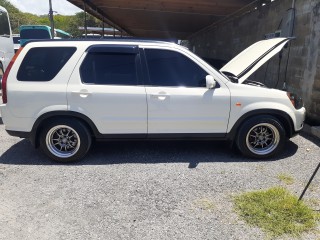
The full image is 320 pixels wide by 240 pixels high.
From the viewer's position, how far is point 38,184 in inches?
143

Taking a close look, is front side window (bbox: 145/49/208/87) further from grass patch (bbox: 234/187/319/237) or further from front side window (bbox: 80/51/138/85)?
grass patch (bbox: 234/187/319/237)

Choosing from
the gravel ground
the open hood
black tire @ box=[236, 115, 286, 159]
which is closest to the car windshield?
the gravel ground

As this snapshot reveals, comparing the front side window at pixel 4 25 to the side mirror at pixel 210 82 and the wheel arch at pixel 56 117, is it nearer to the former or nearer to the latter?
the wheel arch at pixel 56 117

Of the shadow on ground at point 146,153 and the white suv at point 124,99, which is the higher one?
the white suv at point 124,99

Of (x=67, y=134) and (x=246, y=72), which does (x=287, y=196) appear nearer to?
(x=246, y=72)

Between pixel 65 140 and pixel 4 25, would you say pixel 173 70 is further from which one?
pixel 4 25

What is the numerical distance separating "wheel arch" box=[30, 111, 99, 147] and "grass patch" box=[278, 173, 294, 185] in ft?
8.63

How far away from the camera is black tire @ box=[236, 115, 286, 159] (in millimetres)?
4355

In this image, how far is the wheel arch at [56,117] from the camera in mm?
4082

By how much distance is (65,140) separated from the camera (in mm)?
4270

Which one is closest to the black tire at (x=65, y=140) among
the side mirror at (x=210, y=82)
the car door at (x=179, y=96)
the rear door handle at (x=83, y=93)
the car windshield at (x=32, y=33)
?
the rear door handle at (x=83, y=93)

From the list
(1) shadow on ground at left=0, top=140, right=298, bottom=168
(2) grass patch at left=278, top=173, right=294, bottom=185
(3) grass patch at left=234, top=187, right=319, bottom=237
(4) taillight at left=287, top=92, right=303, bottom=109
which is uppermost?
(4) taillight at left=287, top=92, right=303, bottom=109

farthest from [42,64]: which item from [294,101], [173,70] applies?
[294,101]

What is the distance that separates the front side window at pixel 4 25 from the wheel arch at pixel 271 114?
868 centimetres
